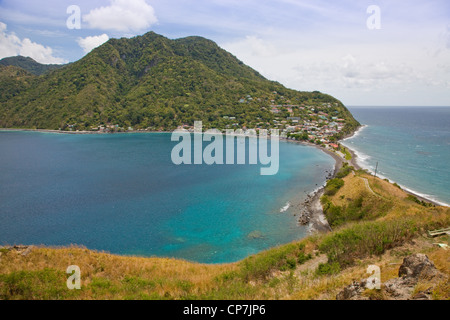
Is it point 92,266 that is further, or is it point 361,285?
point 92,266

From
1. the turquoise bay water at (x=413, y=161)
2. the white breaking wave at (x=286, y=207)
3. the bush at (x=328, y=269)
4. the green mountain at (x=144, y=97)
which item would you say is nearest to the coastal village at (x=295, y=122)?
the green mountain at (x=144, y=97)

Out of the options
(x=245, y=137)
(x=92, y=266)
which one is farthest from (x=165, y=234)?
(x=245, y=137)

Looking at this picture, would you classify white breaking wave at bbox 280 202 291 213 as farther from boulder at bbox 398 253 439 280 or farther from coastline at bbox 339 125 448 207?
boulder at bbox 398 253 439 280

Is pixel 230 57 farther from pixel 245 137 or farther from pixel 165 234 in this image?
pixel 165 234

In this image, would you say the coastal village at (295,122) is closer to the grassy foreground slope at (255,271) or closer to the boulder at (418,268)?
the grassy foreground slope at (255,271)

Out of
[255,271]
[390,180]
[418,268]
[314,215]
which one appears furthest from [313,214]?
[418,268]

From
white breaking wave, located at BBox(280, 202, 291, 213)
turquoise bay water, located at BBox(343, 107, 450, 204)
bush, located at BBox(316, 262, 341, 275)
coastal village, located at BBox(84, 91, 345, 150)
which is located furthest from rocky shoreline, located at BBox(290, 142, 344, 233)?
coastal village, located at BBox(84, 91, 345, 150)
